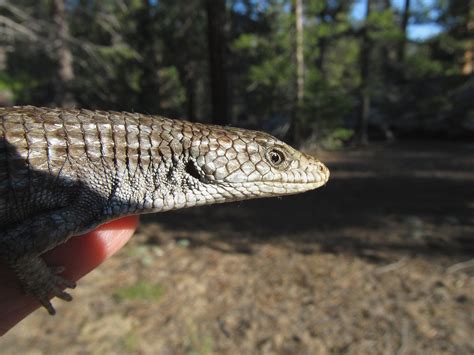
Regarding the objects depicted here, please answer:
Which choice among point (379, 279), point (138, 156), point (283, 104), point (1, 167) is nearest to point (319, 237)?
point (379, 279)

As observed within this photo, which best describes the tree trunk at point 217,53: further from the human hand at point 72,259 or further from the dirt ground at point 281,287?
the human hand at point 72,259

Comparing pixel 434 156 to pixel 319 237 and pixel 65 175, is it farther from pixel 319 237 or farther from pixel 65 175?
pixel 65 175

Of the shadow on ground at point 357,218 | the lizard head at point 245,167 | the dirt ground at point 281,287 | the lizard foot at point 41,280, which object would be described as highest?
the lizard head at point 245,167

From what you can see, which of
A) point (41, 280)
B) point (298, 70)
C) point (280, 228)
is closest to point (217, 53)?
point (280, 228)

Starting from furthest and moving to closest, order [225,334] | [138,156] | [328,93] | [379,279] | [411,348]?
[328,93], [379,279], [225,334], [411,348], [138,156]

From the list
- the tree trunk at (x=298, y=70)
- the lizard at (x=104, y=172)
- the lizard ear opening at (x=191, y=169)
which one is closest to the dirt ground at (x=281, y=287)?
the lizard at (x=104, y=172)

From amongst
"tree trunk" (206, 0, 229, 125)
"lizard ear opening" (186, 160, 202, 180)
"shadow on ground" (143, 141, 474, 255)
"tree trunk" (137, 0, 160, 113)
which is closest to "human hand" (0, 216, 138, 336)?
"lizard ear opening" (186, 160, 202, 180)
